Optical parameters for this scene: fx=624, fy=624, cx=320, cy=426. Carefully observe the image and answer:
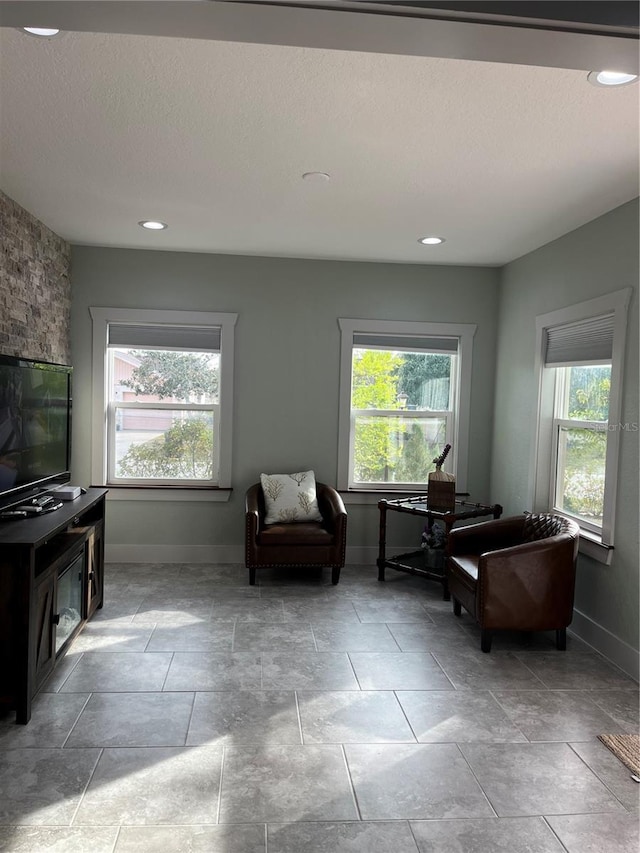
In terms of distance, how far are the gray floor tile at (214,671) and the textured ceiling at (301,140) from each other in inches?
102

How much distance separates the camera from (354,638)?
3.74m

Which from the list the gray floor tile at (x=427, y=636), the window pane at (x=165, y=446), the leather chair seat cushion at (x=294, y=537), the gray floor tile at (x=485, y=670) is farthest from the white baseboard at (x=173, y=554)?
the gray floor tile at (x=485, y=670)

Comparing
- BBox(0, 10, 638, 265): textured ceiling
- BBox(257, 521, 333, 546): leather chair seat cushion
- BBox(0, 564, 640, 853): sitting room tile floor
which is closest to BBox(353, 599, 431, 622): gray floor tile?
BBox(0, 564, 640, 853): sitting room tile floor

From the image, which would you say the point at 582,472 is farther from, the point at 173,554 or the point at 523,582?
the point at 173,554

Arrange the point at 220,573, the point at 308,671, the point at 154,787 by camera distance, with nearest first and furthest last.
Answer: the point at 154,787
the point at 308,671
the point at 220,573

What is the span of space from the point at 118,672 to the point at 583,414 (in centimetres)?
320

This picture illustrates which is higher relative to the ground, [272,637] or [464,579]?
[464,579]

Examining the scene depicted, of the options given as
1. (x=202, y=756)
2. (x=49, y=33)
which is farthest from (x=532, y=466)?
(x=49, y=33)

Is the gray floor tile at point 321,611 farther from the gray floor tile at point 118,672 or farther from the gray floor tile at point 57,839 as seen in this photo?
the gray floor tile at point 57,839

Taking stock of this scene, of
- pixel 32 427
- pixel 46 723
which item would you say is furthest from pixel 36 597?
pixel 32 427

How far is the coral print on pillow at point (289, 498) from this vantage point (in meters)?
4.90

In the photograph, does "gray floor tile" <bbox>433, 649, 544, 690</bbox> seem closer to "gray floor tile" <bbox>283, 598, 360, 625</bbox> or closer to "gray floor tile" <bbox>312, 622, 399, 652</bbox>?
"gray floor tile" <bbox>312, 622, 399, 652</bbox>

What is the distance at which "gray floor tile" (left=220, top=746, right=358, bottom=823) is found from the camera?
2.17m

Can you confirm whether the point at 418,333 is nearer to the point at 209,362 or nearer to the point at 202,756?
the point at 209,362
